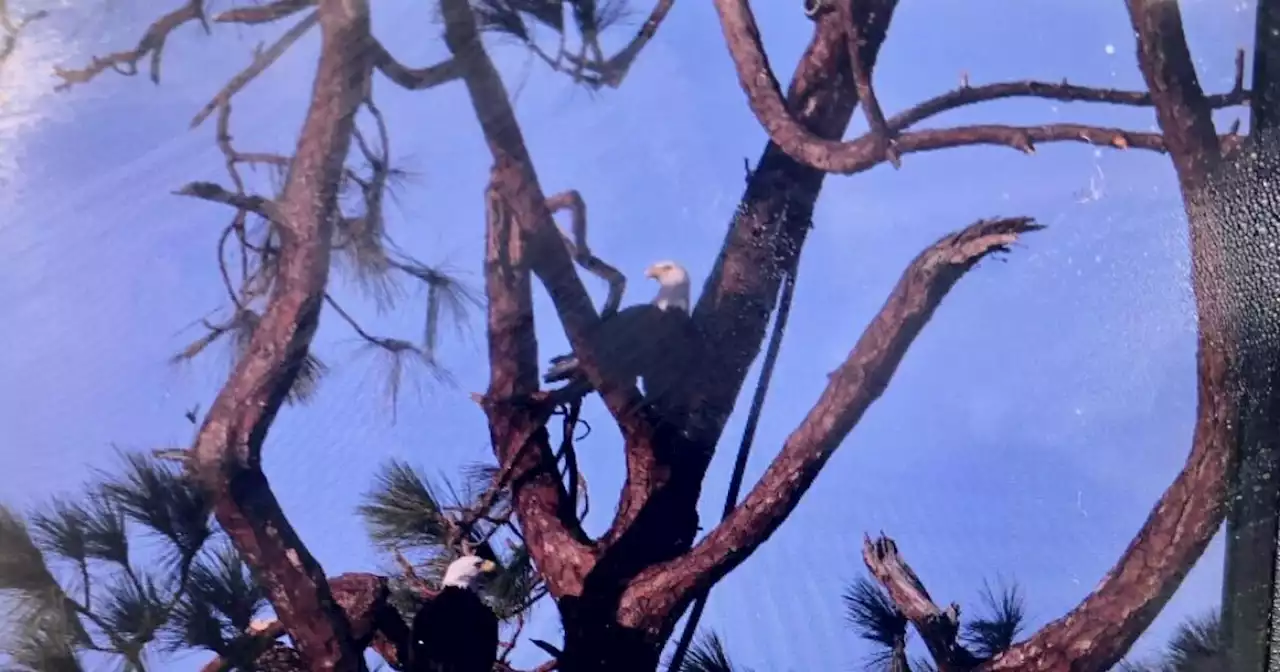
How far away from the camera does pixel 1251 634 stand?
3.27 feet

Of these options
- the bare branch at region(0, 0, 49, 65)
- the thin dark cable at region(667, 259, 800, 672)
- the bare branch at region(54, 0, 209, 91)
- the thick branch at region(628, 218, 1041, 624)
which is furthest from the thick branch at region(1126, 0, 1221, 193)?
the bare branch at region(0, 0, 49, 65)

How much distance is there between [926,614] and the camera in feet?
3.34

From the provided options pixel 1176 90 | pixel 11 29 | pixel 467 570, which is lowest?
pixel 467 570

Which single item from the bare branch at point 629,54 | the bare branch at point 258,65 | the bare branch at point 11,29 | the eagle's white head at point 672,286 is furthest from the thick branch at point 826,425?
the bare branch at point 11,29

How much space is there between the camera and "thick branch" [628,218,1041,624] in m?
0.94

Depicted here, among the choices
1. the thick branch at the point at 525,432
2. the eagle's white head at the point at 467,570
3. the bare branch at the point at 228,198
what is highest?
the bare branch at the point at 228,198

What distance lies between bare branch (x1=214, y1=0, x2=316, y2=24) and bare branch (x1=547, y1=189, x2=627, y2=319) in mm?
306

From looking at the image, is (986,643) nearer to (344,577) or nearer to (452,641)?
(452,641)

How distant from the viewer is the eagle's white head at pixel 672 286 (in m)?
1.18

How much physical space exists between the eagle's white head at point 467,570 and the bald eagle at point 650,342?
217 millimetres

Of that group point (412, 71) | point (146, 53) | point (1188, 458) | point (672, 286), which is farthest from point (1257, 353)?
point (146, 53)

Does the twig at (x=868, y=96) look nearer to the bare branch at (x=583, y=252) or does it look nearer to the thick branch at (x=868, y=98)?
the thick branch at (x=868, y=98)

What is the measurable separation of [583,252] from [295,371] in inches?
12.8

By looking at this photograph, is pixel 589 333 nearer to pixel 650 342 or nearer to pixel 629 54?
pixel 650 342
